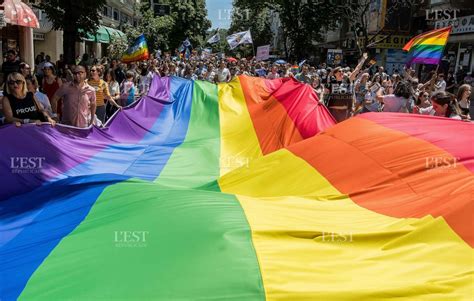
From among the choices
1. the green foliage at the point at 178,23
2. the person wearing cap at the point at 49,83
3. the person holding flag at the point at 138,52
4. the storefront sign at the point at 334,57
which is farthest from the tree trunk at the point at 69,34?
the green foliage at the point at 178,23

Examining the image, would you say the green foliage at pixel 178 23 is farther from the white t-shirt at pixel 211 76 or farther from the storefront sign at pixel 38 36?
the white t-shirt at pixel 211 76

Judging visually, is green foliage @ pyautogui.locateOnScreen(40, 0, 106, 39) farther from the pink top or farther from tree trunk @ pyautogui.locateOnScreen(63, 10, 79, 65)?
the pink top

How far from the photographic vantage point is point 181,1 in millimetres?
54719

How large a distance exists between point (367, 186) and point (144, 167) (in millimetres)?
3255

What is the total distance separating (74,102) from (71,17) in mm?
9461

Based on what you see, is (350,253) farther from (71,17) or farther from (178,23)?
(178,23)

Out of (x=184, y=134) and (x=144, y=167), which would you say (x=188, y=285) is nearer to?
(x=144, y=167)

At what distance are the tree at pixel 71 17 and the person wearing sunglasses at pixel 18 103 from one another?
9.98m

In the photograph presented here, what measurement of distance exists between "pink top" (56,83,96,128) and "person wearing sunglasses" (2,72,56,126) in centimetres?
104

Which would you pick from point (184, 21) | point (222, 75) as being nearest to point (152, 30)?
Result: point (184, 21)

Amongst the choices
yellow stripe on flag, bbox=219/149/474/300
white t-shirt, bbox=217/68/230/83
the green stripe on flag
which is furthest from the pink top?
white t-shirt, bbox=217/68/230/83

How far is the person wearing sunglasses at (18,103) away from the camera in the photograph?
19.1 feet

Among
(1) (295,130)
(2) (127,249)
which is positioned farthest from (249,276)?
(1) (295,130)

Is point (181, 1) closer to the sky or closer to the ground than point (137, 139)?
closer to the sky
